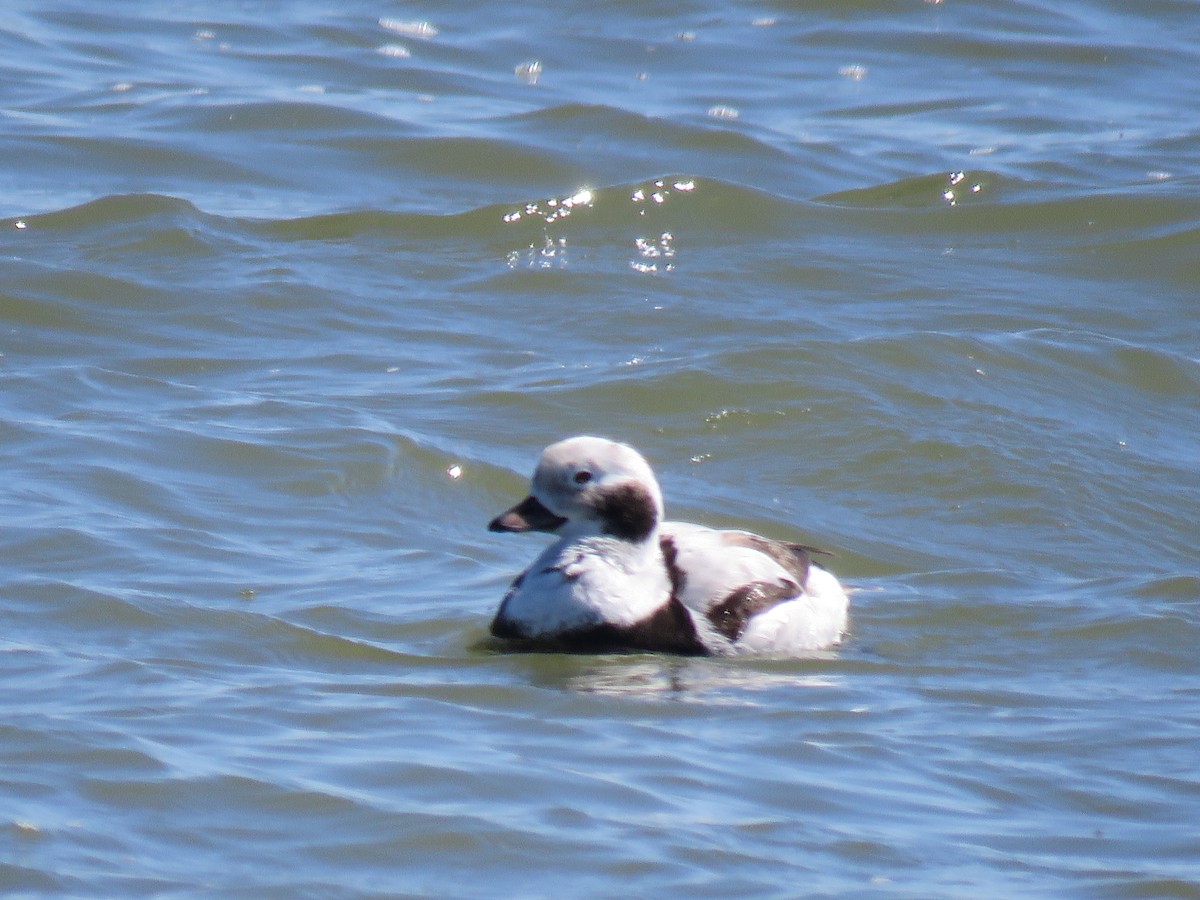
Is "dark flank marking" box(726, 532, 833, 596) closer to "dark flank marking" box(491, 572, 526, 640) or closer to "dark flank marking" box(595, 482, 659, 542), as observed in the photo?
"dark flank marking" box(595, 482, 659, 542)

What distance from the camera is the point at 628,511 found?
8.01 metres

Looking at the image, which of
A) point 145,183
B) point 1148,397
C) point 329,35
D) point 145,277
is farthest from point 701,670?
point 329,35

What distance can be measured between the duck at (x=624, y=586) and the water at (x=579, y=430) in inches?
5.7

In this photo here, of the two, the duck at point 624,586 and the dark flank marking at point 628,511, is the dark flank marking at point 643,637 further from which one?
the dark flank marking at point 628,511

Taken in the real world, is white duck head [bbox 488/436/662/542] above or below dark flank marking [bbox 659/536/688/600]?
above

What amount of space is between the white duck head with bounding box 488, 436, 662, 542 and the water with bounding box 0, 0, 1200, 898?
517 mm

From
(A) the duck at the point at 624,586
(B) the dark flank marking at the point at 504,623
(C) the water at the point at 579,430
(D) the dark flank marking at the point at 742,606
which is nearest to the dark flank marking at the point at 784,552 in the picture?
(A) the duck at the point at 624,586

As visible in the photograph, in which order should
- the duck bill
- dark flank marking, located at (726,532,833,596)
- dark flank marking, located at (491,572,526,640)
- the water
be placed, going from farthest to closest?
dark flank marking, located at (726,532,833,596), the duck bill, dark flank marking, located at (491,572,526,640), the water

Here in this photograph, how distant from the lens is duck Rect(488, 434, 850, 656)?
7934mm

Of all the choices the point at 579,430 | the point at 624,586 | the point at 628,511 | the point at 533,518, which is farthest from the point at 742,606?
the point at 579,430

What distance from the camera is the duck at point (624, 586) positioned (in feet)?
26.0

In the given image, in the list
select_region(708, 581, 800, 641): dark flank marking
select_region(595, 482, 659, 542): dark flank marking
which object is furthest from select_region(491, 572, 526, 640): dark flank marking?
select_region(708, 581, 800, 641): dark flank marking

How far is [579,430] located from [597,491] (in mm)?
2912

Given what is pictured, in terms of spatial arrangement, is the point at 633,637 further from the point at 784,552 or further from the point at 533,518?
the point at 784,552
